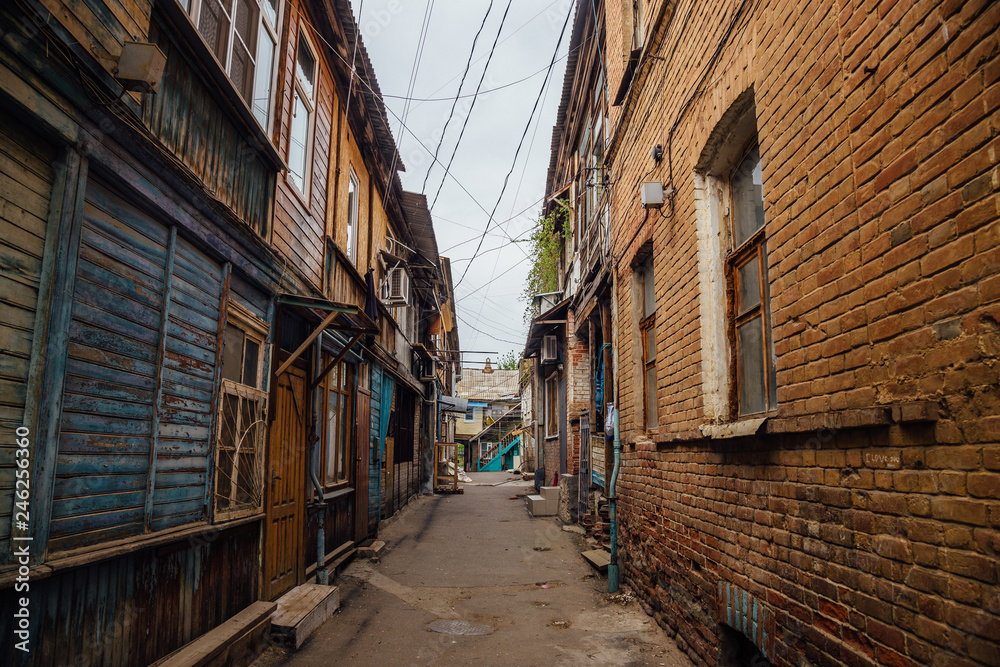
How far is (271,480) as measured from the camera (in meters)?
5.67

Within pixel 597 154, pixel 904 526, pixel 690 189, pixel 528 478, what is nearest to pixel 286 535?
pixel 690 189

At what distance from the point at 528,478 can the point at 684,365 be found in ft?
71.8

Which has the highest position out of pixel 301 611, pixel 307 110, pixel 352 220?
pixel 307 110

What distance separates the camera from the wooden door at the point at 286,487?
568 cm

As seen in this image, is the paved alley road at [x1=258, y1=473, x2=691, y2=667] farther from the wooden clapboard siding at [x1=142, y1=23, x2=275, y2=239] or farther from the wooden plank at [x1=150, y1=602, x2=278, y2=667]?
the wooden clapboard siding at [x1=142, y1=23, x2=275, y2=239]

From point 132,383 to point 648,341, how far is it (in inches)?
193

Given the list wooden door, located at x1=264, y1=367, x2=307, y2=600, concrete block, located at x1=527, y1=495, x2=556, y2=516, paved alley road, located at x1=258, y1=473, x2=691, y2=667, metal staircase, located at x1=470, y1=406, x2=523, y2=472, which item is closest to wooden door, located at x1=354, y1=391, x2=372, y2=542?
paved alley road, located at x1=258, y1=473, x2=691, y2=667

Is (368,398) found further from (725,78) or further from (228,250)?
(725,78)

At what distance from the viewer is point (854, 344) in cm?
251

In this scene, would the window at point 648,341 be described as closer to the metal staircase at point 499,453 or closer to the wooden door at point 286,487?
the wooden door at point 286,487

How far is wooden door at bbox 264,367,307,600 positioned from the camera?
5.68m

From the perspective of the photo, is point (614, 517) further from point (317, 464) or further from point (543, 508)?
point (543, 508)

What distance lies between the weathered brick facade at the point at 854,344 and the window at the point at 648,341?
1.65 meters

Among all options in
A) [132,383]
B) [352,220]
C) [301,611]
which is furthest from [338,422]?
[132,383]
